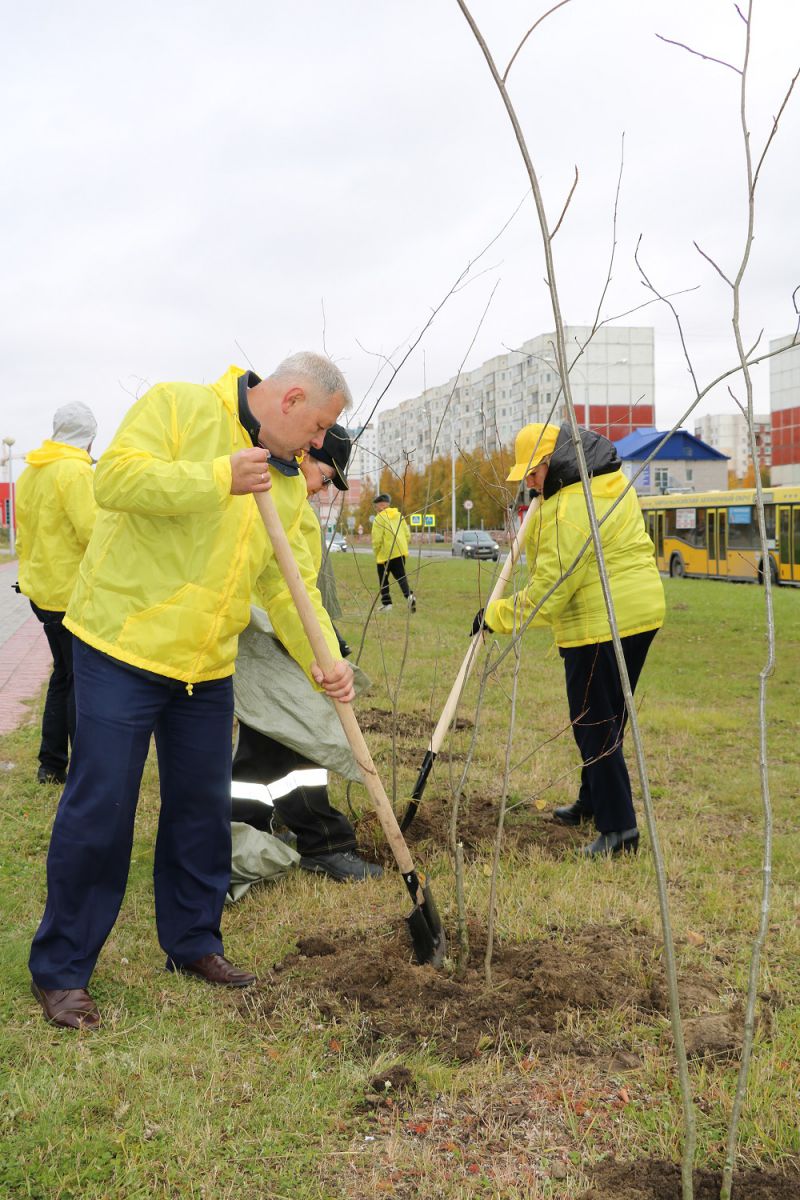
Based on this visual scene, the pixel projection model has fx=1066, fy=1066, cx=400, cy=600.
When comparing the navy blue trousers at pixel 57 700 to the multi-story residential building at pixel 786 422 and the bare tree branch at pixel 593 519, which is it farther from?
the multi-story residential building at pixel 786 422

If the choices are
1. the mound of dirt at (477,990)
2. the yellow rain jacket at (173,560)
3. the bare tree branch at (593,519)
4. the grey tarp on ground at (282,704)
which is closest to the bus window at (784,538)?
the grey tarp on ground at (282,704)

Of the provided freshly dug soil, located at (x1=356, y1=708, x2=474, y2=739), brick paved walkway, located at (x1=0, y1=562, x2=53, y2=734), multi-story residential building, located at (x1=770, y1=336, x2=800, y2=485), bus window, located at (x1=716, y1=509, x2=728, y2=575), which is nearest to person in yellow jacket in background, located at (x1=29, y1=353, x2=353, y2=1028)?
freshly dug soil, located at (x1=356, y1=708, x2=474, y2=739)

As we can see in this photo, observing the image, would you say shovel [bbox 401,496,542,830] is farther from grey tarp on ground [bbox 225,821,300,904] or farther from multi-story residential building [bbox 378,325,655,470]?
grey tarp on ground [bbox 225,821,300,904]

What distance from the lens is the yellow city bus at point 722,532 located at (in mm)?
23750

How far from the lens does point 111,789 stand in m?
2.83

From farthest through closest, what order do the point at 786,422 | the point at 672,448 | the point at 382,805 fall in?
the point at 786,422
the point at 672,448
the point at 382,805

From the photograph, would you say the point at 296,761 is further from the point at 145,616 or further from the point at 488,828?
the point at 145,616

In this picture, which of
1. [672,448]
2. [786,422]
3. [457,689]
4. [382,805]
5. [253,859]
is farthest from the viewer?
[786,422]

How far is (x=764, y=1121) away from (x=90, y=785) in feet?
6.00

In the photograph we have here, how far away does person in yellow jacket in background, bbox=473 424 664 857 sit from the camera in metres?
4.21

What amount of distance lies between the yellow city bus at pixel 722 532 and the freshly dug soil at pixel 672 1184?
21224 mm

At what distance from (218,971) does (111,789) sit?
2.35ft

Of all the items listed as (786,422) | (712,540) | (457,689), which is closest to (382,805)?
(457,689)

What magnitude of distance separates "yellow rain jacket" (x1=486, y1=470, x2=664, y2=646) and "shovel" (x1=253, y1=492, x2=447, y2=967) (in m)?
1.20
